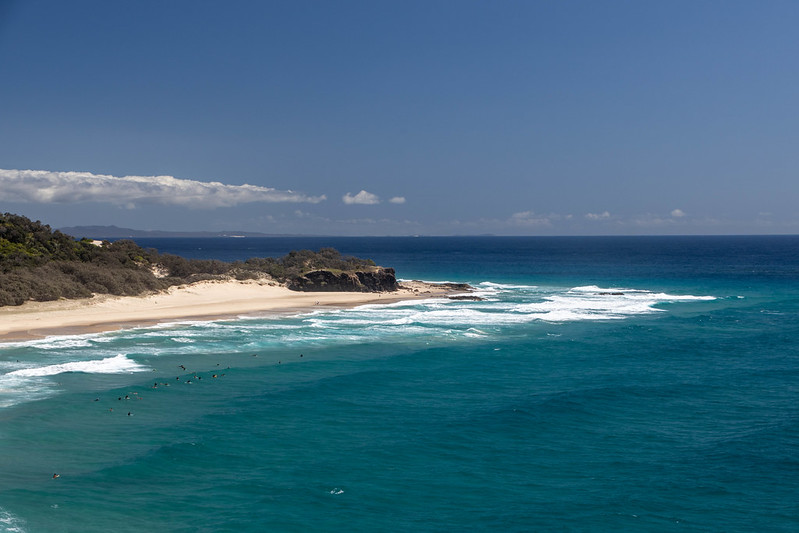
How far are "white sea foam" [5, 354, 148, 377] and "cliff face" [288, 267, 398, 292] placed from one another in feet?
111

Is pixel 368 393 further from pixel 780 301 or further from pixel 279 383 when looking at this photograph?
pixel 780 301

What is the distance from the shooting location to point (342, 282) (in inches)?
2450

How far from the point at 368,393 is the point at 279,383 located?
3927 millimetres

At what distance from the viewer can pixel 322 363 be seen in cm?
2909

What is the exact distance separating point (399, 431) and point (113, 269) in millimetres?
41432

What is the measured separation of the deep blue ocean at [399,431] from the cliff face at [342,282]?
960 inches

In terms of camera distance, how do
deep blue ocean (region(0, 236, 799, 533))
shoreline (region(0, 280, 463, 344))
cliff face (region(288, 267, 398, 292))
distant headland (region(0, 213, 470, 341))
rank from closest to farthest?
1. deep blue ocean (region(0, 236, 799, 533))
2. shoreline (region(0, 280, 463, 344))
3. distant headland (region(0, 213, 470, 341))
4. cliff face (region(288, 267, 398, 292))

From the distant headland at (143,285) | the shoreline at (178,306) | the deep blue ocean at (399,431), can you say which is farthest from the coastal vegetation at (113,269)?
the deep blue ocean at (399,431)

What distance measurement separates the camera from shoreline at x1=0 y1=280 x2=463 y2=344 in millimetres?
37156

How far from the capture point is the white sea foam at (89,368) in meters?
25.6

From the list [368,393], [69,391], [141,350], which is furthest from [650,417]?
[141,350]

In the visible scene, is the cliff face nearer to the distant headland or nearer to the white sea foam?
the distant headland

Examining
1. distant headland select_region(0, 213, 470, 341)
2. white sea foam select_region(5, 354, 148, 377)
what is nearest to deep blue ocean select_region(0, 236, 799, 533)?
white sea foam select_region(5, 354, 148, 377)

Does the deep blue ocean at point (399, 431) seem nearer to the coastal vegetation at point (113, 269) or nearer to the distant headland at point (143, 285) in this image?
the distant headland at point (143, 285)
